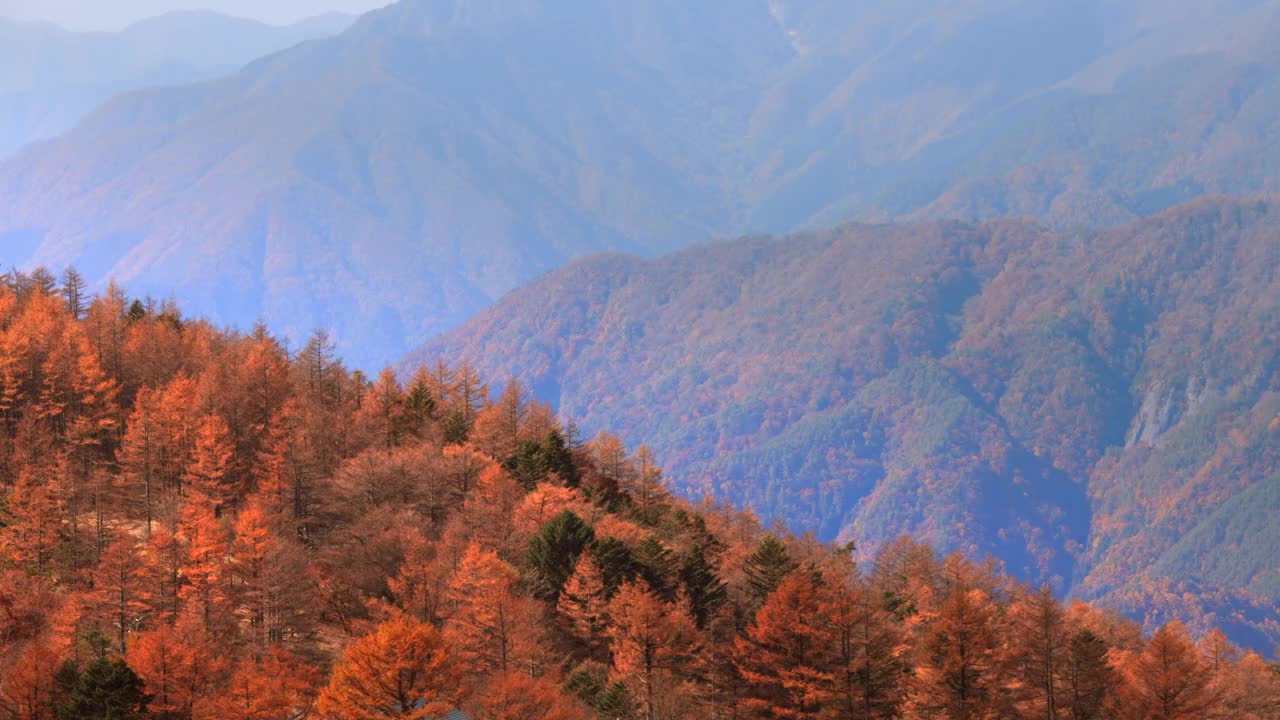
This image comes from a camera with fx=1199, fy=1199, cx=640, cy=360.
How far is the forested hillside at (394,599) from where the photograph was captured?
59375 millimetres

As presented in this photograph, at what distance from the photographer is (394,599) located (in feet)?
251

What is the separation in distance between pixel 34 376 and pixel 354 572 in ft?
123

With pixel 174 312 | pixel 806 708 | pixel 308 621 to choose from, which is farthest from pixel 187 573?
pixel 174 312

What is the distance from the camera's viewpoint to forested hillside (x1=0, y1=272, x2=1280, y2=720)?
59.4m

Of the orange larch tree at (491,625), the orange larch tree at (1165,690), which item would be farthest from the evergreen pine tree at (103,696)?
the orange larch tree at (1165,690)

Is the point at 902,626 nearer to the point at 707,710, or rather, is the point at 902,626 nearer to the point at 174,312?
the point at 707,710

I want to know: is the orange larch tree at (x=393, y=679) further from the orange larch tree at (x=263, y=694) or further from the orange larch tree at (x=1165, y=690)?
the orange larch tree at (x=1165, y=690)

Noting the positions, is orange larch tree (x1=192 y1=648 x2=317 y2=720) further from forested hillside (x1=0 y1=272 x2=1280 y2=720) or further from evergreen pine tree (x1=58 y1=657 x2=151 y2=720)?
evergreen pine tree (x1=58 y1=657 x2=151 y2=720)

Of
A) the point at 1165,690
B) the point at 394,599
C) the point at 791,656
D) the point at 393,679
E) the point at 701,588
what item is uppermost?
the point at 701,588

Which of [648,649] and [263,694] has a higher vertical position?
[648,649]

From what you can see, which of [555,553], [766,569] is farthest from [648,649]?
[766,569]

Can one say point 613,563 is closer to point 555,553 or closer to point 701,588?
point 555,553

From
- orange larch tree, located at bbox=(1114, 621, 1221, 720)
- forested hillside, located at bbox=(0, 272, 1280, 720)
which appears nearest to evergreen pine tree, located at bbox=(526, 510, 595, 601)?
forested hillside, located at bbox=(0, 272, 1280, 720)

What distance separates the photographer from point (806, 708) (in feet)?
217
